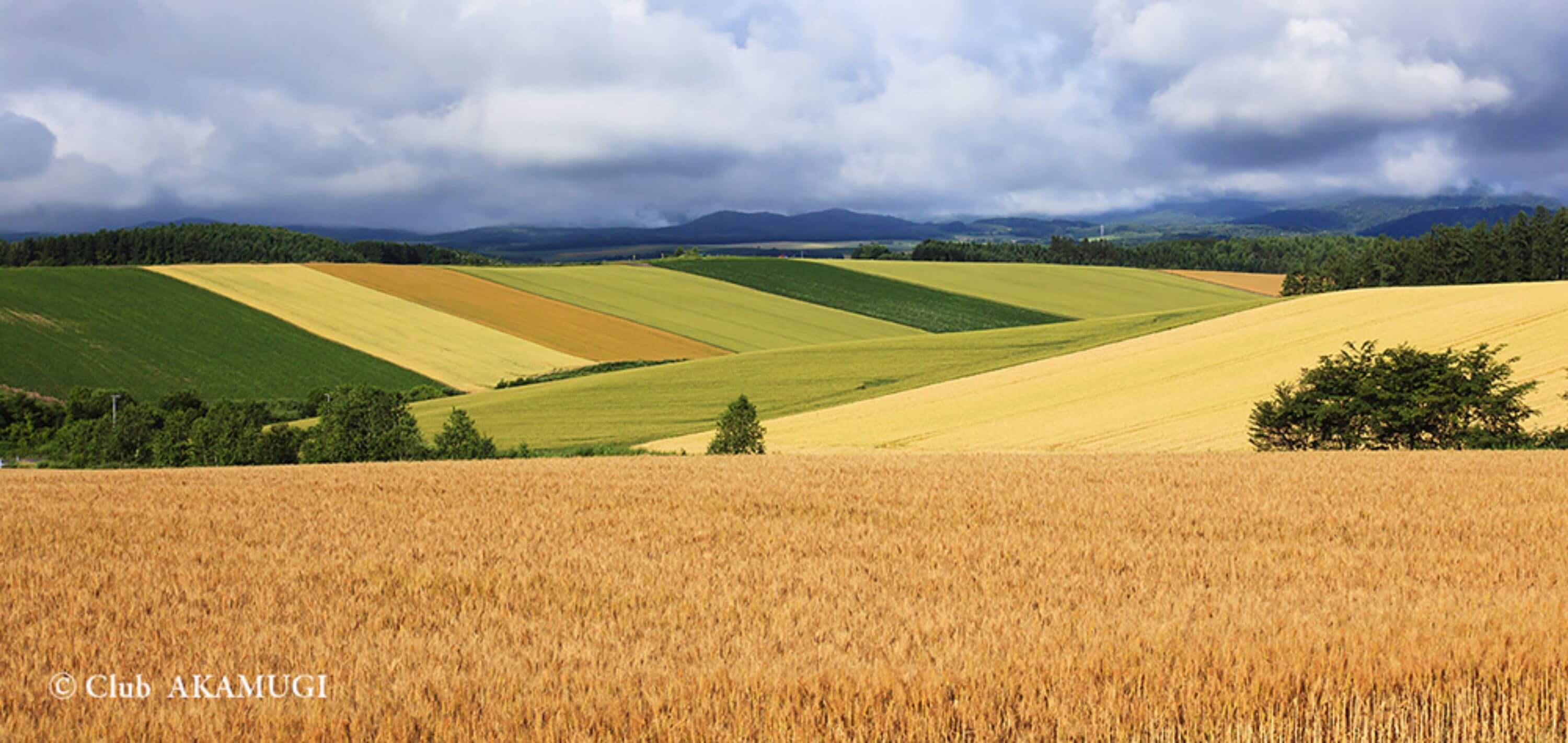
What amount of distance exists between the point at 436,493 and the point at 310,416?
1923 inches

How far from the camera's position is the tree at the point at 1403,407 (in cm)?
2825

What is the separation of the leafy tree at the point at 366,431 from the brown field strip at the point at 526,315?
34.0 m

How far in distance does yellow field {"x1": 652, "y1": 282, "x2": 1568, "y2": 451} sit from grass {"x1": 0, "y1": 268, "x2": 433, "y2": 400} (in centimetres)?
3593

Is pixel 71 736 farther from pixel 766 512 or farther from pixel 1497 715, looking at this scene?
pixel 766 512

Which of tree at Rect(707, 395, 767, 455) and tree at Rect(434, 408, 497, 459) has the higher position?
tree at Rect(707, 395, 767, 455)

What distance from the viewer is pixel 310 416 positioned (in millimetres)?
61625

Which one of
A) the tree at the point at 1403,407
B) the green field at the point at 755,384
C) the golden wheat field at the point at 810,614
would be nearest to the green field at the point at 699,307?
the green field at the point at 755,384

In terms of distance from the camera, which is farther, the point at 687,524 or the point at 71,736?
the point at 687,524

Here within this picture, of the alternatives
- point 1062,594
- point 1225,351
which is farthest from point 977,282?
point 1062,594

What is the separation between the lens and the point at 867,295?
111312 millimetres

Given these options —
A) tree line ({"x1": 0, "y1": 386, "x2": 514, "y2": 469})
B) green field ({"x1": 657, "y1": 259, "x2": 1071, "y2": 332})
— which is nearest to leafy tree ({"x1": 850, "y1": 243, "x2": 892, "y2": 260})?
green field ({"x1": 657, "y1": 259, "x2": 1071, "y2": 332})

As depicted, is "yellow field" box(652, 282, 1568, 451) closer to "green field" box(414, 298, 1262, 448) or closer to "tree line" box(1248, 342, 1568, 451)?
"tree line" box(1248, 342, 1568, 451)

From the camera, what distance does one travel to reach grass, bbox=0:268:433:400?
63.6 m

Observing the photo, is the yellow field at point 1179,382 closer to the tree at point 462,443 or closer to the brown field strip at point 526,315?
the tree at point 462,443
